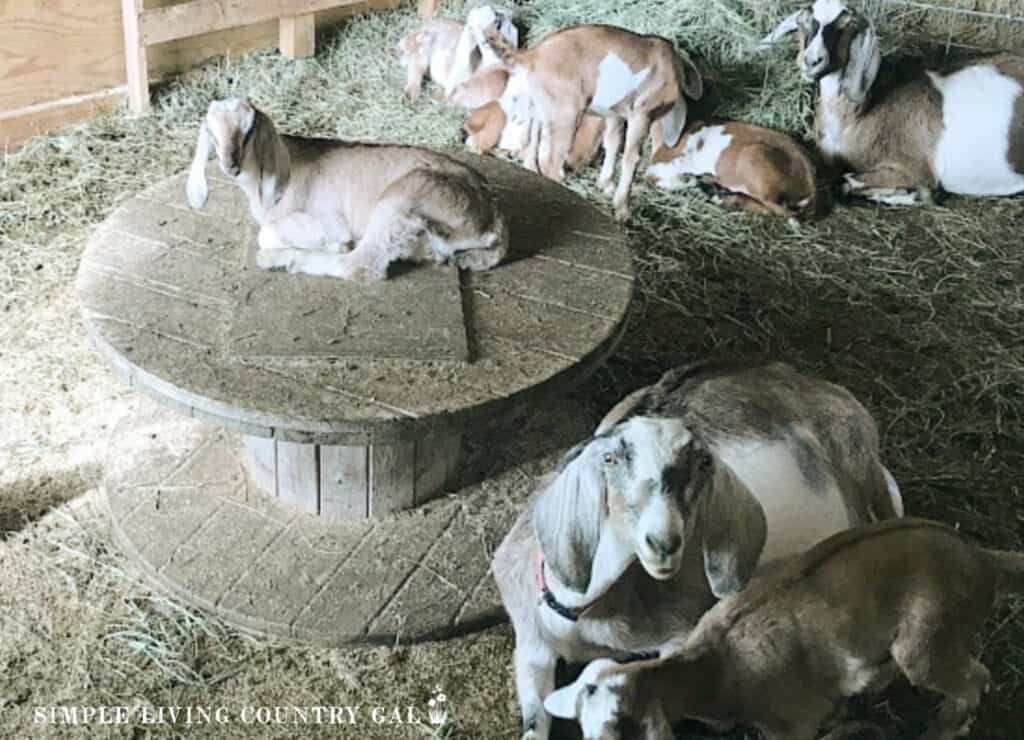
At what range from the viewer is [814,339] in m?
5.00

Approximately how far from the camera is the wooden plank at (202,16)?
238 inches

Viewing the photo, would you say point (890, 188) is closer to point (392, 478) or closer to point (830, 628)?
point (392, 478)

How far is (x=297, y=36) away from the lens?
22.6ft

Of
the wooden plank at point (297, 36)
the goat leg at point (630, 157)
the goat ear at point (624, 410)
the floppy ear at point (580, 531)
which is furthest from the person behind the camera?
the wooden plank at point (297, 36)

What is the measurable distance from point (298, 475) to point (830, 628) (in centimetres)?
160

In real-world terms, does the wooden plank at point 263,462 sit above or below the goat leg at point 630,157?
below

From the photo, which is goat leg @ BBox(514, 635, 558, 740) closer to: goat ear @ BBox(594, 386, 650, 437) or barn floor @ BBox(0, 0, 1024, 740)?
barn floor @ BBox(0, 0, 1024, 740)

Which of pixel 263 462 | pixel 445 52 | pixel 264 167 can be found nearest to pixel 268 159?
pixel 264 167

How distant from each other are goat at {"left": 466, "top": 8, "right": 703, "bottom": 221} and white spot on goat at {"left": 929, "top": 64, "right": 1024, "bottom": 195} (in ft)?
4.57

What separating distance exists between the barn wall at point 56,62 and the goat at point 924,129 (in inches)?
127

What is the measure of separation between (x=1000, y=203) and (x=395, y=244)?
3.89 metres

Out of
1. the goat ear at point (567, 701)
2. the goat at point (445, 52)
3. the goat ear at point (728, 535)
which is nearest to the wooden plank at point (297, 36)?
the goat at point (445, 52)

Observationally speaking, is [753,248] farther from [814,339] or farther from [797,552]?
[797,552]

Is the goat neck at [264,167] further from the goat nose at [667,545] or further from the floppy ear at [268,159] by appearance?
the goat nose at [667,545]
